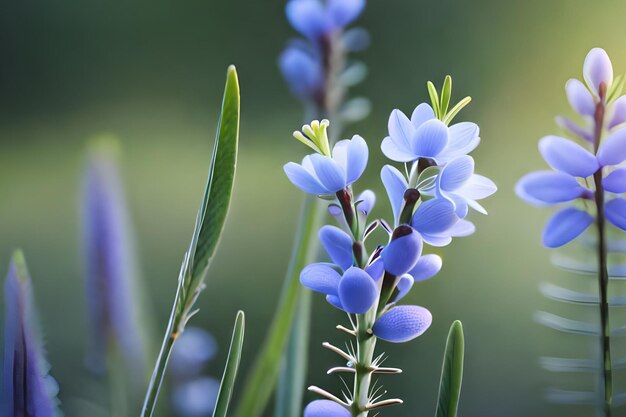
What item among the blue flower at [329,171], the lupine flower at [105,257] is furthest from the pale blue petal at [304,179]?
the lupine flower at [105,257]

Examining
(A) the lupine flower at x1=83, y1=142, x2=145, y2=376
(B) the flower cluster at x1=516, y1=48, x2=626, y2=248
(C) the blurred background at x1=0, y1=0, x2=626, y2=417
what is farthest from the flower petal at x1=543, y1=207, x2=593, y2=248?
(C) the blurred background at x1=0, y1=0, x2=626, y2=417

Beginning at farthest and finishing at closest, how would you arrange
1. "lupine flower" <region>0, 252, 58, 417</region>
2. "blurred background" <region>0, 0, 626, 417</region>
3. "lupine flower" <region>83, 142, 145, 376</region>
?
"blurred background" <region>0, 0, 626, 417</region> → "lupine flower" <region>83, 142, 145, 376</region> → "lupine flower" <region>0, 252, 58, 417</region>

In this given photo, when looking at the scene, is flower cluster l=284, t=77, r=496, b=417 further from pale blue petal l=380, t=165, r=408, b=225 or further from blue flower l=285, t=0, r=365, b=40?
blue flower l=285, t=0, r=365, b=40

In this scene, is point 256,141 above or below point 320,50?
above

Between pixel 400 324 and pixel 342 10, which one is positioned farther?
pixel 342 10

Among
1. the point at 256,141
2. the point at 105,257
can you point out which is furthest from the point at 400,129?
the point at 256,141

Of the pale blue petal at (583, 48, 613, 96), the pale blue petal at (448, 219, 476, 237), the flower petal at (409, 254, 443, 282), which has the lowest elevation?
the flower petal at (409, 254, 443, 282)

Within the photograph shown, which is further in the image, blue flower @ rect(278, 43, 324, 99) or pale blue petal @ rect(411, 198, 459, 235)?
blue flower @ rect(278, 43, 324, 99)

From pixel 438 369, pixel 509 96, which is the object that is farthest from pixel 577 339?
pixel 509 96

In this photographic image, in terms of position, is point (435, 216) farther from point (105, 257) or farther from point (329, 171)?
point (105, 257)
